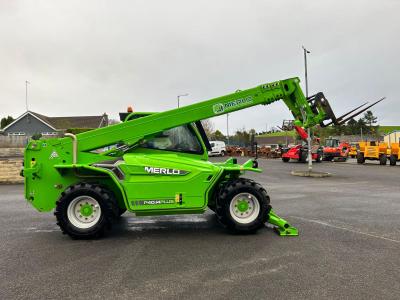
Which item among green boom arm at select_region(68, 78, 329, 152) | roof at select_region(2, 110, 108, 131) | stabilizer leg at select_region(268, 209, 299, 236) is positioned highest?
roof at select_region(2, 110, 108, 131)

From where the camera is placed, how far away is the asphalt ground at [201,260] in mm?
4285

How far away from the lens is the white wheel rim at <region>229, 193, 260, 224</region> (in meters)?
6.78

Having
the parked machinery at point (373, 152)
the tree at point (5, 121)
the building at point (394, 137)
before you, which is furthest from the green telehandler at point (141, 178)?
the tree at point (5, 121)

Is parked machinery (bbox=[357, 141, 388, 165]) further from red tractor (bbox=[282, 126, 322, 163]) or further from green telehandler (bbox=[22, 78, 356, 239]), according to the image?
green telehandler (bbox=[22, 78, 356, 239])

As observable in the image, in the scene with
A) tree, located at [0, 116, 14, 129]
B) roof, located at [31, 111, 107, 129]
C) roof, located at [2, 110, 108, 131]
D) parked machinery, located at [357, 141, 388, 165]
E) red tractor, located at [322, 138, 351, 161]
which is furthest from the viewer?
tree, located at [0, 116, 14, 129]

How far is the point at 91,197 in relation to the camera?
257 inches

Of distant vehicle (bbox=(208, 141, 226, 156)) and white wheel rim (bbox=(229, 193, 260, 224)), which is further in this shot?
distant vehicle (bbox=(208, 141, 226, 156))

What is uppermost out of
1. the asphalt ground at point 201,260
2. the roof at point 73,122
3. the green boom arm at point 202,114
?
the roof at point 73,122

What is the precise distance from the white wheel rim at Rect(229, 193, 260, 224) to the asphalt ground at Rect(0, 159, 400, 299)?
33 centimetres

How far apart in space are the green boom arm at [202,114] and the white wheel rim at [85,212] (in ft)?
3.23

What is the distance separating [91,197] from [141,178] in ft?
3.02

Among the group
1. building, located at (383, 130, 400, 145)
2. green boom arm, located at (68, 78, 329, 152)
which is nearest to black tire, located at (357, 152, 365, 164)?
building, located at (383, 130, 400, 145)

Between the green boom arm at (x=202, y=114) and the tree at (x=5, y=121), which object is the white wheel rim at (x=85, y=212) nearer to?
the green boom arm at (x=202, y=114)

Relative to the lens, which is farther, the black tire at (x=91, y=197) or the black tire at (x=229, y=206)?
the black tire at (x=229, y=206)
